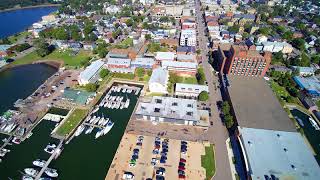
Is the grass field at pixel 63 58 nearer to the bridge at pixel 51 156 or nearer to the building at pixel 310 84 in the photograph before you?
the bridge at pixel 51 156

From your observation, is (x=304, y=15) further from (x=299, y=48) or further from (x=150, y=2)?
Result: (x=150, y=2)

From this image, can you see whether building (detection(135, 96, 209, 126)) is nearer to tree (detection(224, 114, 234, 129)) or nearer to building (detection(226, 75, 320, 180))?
tree (detection(224, 114, 234, 129))

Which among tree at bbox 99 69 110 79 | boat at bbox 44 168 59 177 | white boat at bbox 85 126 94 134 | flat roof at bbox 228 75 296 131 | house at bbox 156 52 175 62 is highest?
house at bbox 156 52 175 62

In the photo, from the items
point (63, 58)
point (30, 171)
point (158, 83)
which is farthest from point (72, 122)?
point (63, 58)

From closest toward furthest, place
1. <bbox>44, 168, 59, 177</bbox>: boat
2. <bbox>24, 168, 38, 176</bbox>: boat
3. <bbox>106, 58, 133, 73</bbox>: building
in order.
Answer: <bbox>44, 168, 59, 177</bbox>: boat, <bbox>24, 168, 38, 176</bbox>: boat, <bbox>106, 58, 133, 73</bbox>: building

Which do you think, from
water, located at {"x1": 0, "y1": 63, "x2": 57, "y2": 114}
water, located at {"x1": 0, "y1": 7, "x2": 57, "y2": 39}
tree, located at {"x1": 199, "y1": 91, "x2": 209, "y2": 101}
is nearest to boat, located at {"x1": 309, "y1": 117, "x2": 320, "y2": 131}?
tree, located at {"x1": 199, "y1": 91, "x2": 209, "y2": 101}

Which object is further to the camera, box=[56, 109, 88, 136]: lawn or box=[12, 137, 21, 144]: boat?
box=[56, 109, 88, 136]: lawn

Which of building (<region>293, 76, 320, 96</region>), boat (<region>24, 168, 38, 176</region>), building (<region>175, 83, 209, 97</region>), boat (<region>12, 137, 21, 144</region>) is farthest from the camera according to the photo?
building (<region>293, 76, 320, 96</region>)

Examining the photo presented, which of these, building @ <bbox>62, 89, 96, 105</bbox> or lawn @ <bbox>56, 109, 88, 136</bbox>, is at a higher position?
building @ <bbox>62, 89, 96, 105</bbox>
